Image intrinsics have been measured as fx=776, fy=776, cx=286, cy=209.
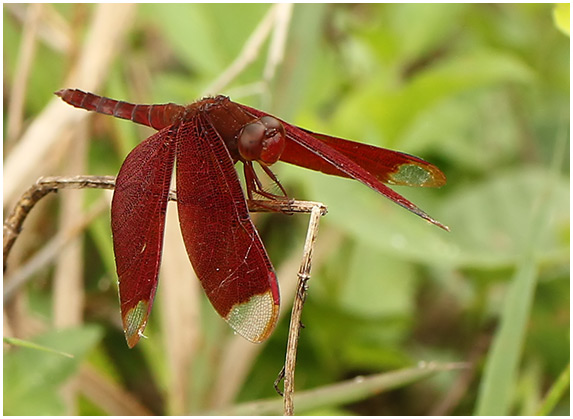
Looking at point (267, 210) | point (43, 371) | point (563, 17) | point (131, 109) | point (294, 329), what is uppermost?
point (563, 17)

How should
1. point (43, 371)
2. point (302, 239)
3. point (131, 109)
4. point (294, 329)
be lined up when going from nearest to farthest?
point (294, 329) → point (131, 109) → point (43, 371) → point (302, 239)

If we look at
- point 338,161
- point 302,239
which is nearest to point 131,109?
point 338,161

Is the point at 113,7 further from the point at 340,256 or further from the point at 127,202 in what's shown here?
the point at 127,202

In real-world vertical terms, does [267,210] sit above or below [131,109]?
below

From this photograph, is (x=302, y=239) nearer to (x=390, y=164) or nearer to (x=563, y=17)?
(x=390, y=164)

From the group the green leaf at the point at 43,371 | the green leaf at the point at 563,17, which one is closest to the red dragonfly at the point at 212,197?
the green leaf at the point at 563,17

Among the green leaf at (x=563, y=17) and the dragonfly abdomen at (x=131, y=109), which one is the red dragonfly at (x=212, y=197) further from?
the green leaf at (x=563, y=17)

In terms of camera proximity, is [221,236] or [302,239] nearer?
[221,236]
